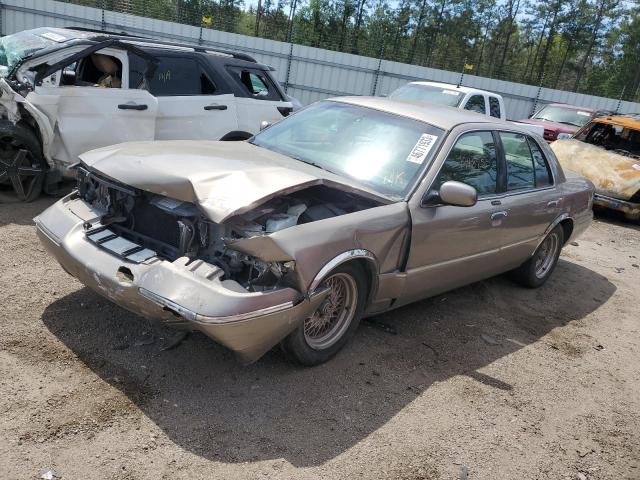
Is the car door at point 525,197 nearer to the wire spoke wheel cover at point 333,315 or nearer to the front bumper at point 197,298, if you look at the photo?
the wire spoke wheel cover at point 333,315

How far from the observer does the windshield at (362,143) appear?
4.03m

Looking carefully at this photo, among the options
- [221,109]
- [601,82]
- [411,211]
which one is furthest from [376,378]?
[601,82]

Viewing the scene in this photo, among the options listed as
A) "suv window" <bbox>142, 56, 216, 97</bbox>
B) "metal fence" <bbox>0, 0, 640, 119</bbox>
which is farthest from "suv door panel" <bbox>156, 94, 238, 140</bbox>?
"metal fence" <bbox>0, 0, 640, 119</bbox>

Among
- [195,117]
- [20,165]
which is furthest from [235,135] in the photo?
[20,165]

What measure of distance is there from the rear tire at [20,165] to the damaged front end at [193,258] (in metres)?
2.29

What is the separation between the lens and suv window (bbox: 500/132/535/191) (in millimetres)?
4910

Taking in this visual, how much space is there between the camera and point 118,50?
631 centimetres

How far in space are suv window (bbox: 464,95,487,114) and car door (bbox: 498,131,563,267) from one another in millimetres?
6046

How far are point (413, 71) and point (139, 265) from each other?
16893mm

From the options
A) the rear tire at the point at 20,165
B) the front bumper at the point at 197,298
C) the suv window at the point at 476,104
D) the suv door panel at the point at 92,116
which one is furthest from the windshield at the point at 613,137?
the rear tire at the point at 20,165

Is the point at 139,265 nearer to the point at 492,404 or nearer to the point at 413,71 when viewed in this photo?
the point at 492,404

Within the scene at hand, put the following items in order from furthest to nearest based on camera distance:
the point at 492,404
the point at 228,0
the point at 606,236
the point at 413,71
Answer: the point at 228,0, the point at 413,71, the point at 606,236, the point at 492,404

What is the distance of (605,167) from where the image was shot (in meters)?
10.1

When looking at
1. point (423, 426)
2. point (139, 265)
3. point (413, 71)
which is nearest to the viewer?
point (139, 265)
